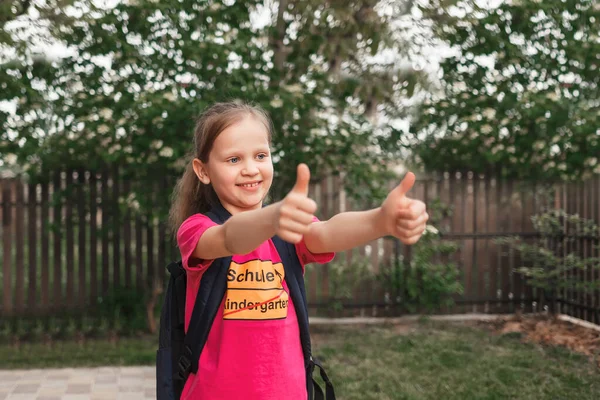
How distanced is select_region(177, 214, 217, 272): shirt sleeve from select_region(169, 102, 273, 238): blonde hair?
175mm

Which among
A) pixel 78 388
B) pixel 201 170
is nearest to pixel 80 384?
pixel 78 388

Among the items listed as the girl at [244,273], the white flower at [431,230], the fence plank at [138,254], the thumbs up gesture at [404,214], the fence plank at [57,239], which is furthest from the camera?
the white flower at [431,230]

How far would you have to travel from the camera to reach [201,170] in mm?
2195

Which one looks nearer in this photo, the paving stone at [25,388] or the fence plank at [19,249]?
the paving stone at [25,388]

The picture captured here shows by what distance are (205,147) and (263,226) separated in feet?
2.10

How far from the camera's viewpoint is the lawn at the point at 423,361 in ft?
17.1

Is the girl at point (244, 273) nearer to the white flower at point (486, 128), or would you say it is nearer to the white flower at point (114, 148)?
the white flower at point (114, 148)

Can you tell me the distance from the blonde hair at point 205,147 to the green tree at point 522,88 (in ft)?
20.2

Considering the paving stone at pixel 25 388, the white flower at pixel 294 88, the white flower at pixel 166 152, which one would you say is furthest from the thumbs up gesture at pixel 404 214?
the white flower at pixel 294 88

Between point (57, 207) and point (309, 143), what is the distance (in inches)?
114

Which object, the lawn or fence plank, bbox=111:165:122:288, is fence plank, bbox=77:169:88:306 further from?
the lawn

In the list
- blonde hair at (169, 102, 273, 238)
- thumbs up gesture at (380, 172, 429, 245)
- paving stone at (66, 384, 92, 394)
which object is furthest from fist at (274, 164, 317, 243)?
paving stone at (66, 384, 92, 394)

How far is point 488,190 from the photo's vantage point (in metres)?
8.93

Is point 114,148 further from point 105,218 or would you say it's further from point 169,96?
point 105,218
